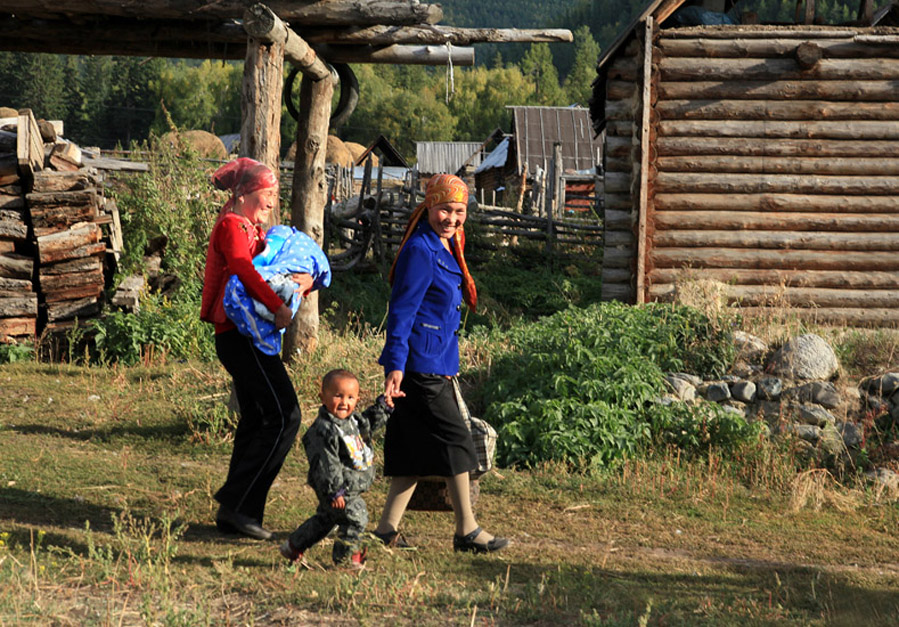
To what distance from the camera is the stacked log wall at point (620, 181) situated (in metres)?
11.3

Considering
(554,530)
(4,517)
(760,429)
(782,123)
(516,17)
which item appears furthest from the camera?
(516,17)

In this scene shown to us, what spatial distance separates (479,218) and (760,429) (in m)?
11.5

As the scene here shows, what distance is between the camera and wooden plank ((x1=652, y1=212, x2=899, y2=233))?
36.6ft

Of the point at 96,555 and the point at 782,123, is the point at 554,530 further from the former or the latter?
the point at 782,123

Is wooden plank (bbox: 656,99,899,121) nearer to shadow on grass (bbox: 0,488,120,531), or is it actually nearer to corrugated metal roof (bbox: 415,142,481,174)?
shadow on grass (bbox: 0,488,120,531)

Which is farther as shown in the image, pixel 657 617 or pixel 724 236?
pixel 724 236

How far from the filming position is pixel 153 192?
41.6 ft

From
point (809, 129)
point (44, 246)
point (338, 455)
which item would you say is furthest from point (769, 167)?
point (338, 455)

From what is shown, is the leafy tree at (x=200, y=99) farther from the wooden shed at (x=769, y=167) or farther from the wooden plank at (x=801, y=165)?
the wooden plank at (x=801, y=165)

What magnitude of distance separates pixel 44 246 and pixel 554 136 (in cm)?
3971

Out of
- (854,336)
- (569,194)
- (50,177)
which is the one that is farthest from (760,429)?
(569,194)

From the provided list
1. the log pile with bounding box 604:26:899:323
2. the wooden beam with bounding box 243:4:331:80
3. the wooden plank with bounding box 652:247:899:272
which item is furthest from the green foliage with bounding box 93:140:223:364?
the wooden plank with bounding box 652:247:899:272

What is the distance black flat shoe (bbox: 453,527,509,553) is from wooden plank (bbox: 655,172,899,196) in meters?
Answer: 7.65

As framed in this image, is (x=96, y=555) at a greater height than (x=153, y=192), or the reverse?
(x=153, y=192)
